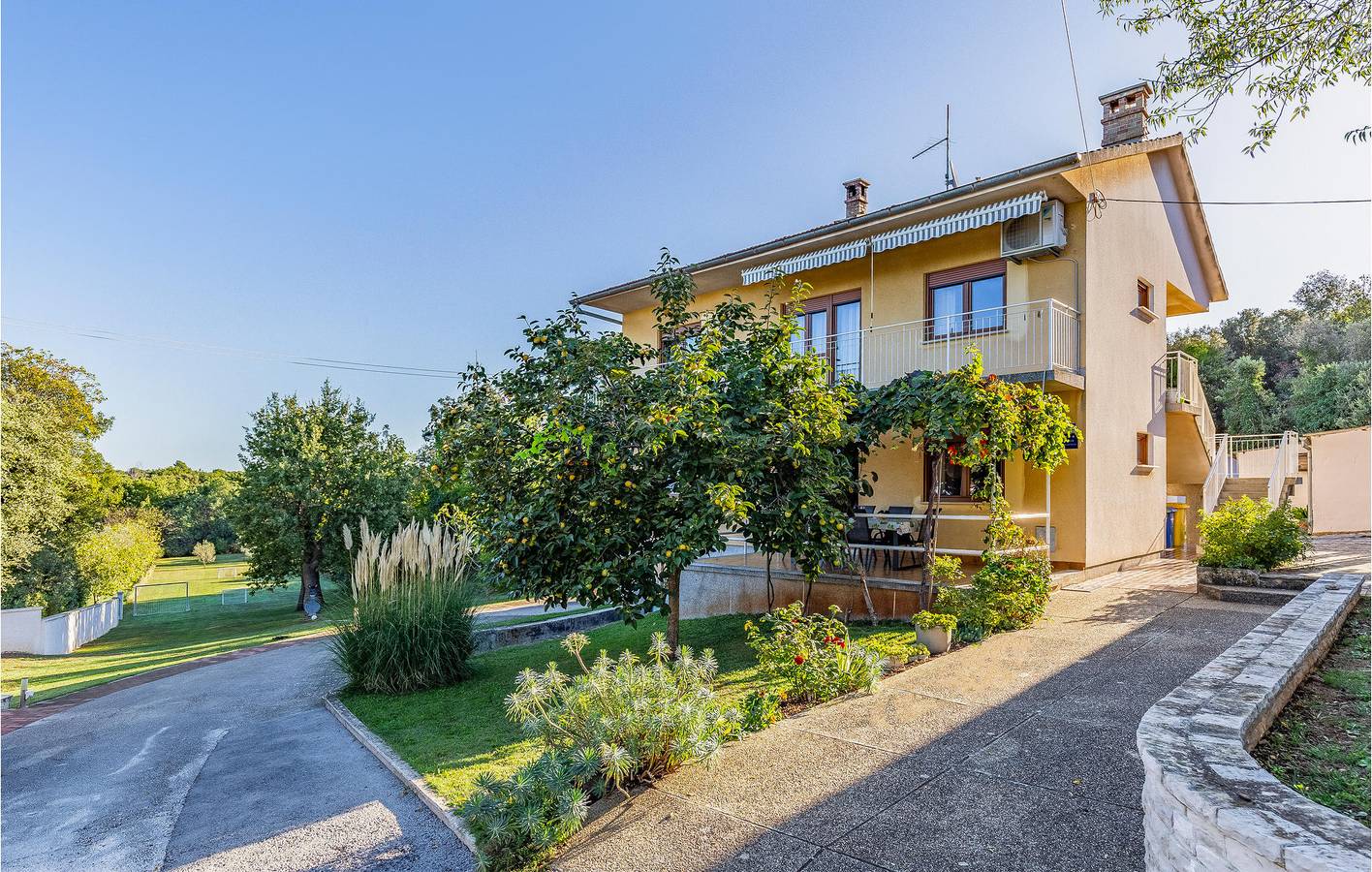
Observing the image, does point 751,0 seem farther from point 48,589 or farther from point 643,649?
point 48,589

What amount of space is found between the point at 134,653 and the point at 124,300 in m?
11.4

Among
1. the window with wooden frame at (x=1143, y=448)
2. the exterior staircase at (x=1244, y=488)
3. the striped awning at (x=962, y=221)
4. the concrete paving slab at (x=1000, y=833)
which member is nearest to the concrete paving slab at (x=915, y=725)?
the concrete paving slab at (x=1000, y=833)

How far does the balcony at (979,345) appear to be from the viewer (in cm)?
1071

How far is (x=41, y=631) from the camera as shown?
18672 millimetres

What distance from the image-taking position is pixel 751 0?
11.5m

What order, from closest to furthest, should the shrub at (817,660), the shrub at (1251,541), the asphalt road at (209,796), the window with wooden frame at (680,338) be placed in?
the asphalt road at (209,796) → the shrub at (817,660) → the window with wooden frame at (680,338) → the shrub at (1251,541)

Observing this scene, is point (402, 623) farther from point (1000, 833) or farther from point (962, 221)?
point (962, 221)

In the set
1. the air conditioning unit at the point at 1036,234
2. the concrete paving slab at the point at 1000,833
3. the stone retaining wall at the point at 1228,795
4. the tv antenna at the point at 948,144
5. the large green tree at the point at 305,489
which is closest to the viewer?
the stone retaining wall at the point at 1228,795

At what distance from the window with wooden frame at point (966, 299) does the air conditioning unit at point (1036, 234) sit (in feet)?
1.64

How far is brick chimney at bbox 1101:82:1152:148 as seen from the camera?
1238cm

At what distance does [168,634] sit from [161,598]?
13989 mm

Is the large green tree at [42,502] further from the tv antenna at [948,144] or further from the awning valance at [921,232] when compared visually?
the tv antenna at [948,144]

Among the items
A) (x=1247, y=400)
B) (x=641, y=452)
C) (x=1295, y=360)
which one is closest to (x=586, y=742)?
(x=641, y=452)

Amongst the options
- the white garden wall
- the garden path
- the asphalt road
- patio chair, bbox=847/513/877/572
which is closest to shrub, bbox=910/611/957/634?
the garden path
